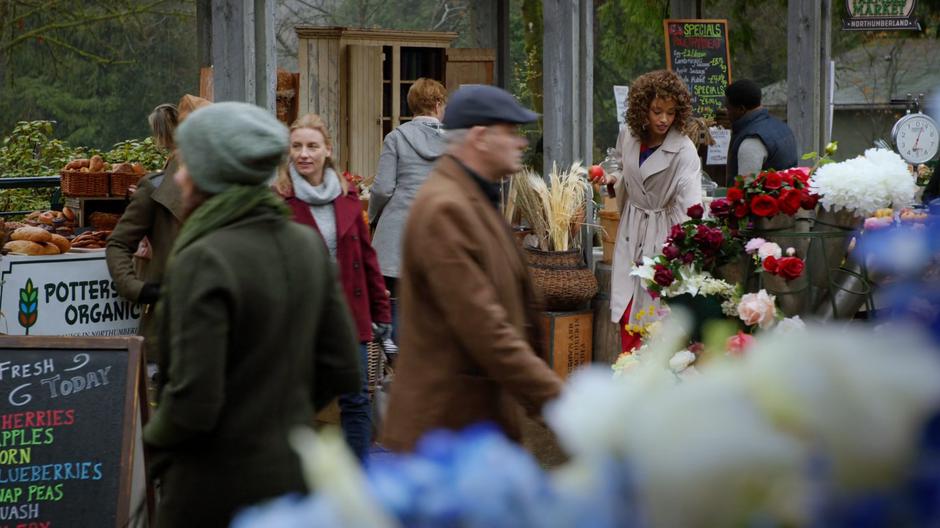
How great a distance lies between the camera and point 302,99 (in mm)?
11641

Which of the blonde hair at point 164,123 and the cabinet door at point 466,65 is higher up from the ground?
the cabinet door at point 466,65

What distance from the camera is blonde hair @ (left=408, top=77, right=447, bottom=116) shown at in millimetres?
7062

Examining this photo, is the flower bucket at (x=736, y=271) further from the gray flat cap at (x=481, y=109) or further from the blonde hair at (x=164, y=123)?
the blonde hair at (x=164, y=123)

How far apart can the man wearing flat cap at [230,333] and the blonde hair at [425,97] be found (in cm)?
430

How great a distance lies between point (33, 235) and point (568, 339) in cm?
333

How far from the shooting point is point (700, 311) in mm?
4508

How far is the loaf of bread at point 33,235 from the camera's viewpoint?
6016 millimetres

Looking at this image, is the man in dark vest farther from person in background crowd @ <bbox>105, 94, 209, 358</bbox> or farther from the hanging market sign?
person in background crowd @ <bbox>105, 94, 209, 358</bbox>

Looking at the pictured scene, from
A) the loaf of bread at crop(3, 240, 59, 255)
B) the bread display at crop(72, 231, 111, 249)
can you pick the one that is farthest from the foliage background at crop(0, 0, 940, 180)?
the loaf of bread at crop(3, 240, 59, 255)

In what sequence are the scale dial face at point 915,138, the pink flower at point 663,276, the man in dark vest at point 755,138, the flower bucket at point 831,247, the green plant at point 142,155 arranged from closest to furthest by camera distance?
the flower bucket at point 831,247, the pink flower at point 663,276, the man in dark vest at point 755,138, the green plant at point 142,155, the scale dial face at point 915,138

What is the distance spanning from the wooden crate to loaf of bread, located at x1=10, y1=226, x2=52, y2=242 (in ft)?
10.0

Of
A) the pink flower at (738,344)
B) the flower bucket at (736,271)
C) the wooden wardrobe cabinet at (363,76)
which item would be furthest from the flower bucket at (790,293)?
the wooden wardrobe cabinet at (363,76)

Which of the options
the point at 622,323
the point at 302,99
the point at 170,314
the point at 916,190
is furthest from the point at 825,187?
the point at 302,99

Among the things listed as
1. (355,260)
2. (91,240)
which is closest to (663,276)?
(355,260)
